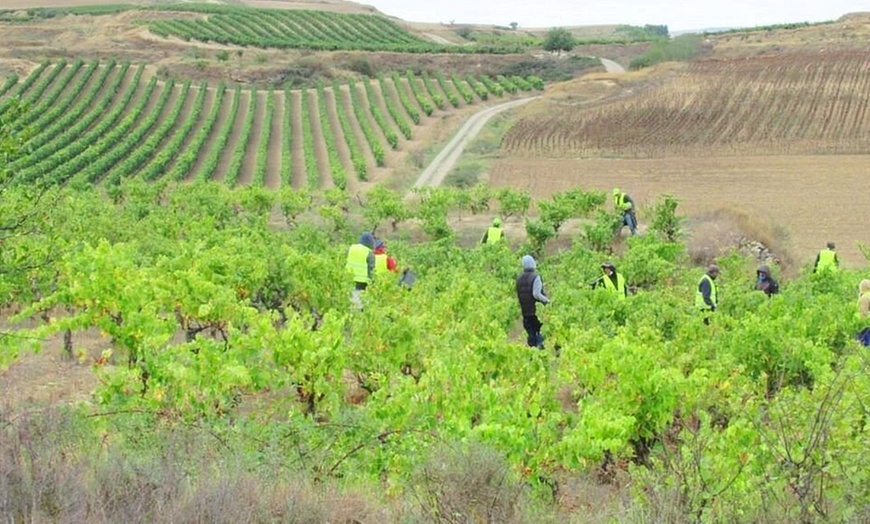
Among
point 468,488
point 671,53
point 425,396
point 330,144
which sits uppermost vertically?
point 468,488

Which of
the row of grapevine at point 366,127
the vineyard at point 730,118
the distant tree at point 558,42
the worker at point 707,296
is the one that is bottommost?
the row of grapevine at point 366,127

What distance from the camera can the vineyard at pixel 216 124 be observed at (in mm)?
36375

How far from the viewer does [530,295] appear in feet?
37.1

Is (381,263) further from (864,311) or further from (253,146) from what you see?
(253,146)

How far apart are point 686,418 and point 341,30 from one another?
91.0 metres

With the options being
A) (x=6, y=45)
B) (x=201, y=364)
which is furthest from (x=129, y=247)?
(x=6, y=45)

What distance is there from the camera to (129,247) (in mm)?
11898

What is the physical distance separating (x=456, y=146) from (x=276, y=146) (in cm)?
828

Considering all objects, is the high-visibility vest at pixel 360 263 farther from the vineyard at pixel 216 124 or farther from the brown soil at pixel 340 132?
the brown soil at pixel 340 132

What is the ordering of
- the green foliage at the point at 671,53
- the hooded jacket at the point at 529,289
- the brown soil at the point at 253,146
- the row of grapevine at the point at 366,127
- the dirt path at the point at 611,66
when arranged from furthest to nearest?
the dirt path at the point at 611,66 → the green foliage at the point at 671,53 → the row of grapevine at the point at 366,127 → the brown soil at the point at 253,146 → the hooded jacket at the point at 529,289

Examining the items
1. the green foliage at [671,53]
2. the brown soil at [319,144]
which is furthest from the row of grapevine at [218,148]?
the green foliage at [671,53]

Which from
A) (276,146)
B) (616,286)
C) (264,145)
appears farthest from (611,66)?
(616,286)

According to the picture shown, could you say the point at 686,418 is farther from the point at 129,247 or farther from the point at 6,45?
the point at 6,45

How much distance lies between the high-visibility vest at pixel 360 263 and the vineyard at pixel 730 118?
28108 mm
